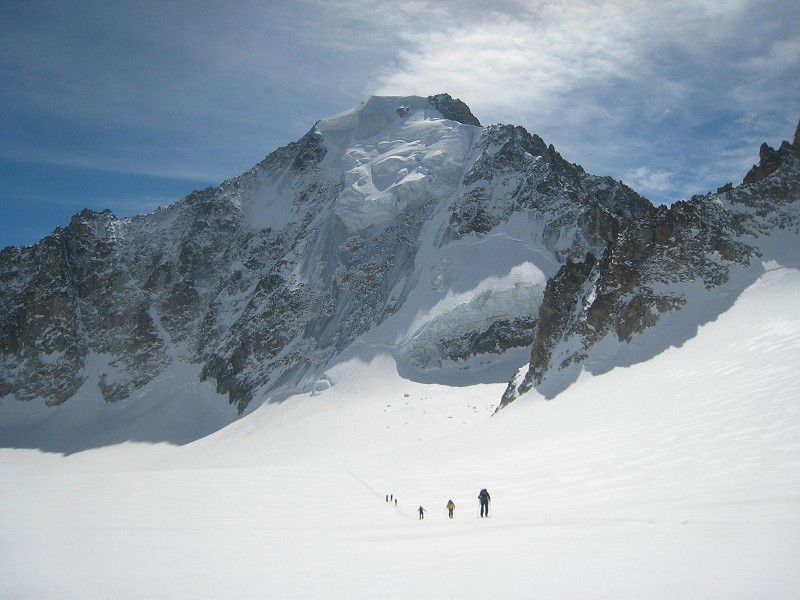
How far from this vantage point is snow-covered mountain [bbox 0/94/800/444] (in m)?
35.3

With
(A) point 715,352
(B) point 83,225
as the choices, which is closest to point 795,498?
(A) point 715,352

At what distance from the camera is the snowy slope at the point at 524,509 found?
831 centimetres

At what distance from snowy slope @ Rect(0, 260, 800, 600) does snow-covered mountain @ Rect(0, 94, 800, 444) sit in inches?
182

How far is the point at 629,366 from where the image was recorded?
31.0 metres

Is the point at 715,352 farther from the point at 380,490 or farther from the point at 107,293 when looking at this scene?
the point at 107,293

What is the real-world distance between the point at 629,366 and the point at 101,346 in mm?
77858

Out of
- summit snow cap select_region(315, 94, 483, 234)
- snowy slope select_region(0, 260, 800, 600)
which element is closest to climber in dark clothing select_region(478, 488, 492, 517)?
snowy slope select_region(0, 260, 800, 600)

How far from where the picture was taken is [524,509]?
48.2ft

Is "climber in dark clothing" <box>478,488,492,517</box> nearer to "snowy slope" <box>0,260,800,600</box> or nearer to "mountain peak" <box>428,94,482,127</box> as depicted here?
"snowy slope" <box>0,260,800,600</box>

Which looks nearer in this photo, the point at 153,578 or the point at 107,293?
the point at 153,578

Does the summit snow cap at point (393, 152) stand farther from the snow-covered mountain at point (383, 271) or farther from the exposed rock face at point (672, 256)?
the exposed rock face at point (672, 256)

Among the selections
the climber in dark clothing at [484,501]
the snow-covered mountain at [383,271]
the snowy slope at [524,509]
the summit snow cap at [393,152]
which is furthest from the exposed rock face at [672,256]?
the summit snow cap at [393,152]

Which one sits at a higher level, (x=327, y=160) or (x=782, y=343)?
(x=327, y=160)

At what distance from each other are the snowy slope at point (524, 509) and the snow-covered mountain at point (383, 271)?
15.2 feet
